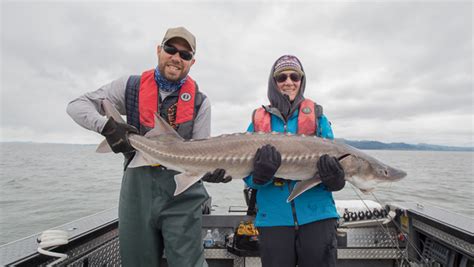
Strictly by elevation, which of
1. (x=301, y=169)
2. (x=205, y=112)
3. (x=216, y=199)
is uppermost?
(x=205, y=112)

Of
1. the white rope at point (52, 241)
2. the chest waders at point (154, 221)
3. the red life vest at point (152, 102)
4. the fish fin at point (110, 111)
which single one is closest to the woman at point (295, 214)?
the chest waders at point (154, 221)

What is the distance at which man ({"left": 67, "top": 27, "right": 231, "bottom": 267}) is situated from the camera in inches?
103

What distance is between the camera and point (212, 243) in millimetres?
4086

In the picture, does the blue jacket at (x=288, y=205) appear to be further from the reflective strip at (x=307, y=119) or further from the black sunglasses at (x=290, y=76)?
the black sunglasses at (x=290, y=76)

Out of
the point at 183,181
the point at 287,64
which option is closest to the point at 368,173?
the point at 287,64

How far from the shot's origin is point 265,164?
2592mm

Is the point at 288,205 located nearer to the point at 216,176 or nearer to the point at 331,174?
the point at 331,174

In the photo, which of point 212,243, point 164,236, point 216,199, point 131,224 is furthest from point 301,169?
point 216,199

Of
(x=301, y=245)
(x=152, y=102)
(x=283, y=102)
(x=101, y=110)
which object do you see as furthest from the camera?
(x=283, y=102)

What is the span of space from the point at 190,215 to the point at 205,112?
3.40ft

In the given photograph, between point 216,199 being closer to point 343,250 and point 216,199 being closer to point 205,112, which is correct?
point 343,250

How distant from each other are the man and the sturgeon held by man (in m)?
0.10

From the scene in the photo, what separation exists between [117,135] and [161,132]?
39 cm

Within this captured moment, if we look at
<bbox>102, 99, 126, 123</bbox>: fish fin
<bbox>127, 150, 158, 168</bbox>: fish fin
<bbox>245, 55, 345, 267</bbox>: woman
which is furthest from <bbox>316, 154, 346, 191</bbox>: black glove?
<bbox>102, 99, 126, 123</bbox>: fish fin
